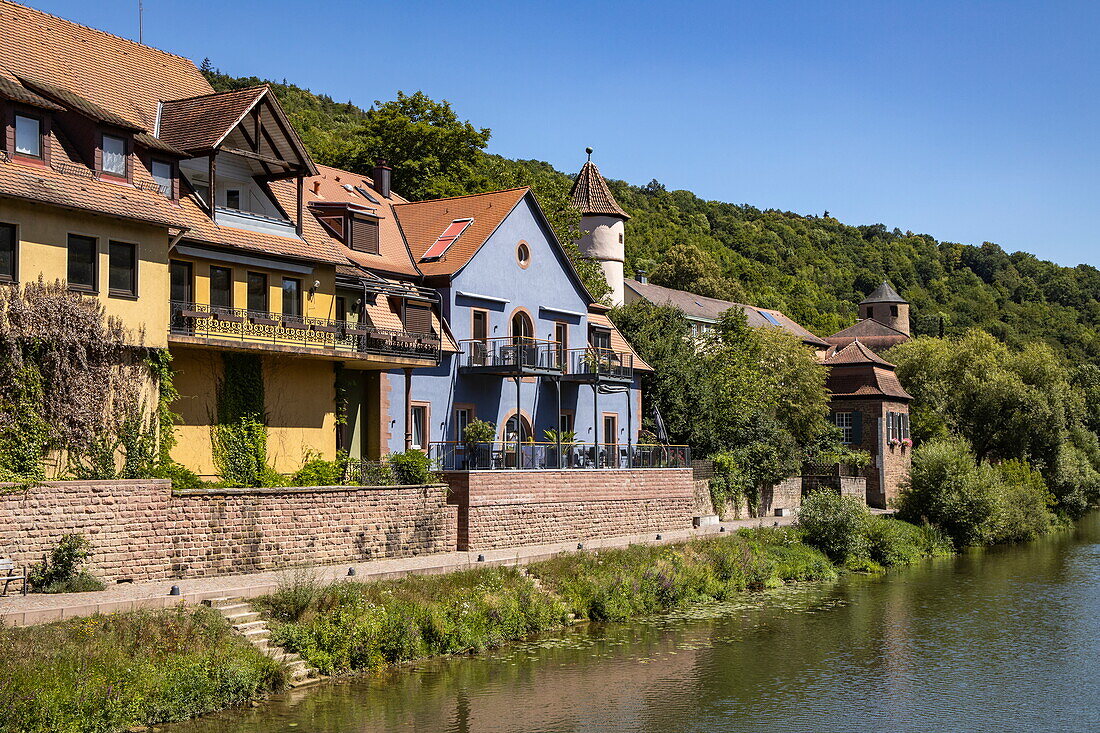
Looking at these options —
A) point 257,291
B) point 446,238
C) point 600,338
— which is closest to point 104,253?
point 257,291

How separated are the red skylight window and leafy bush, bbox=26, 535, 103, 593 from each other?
1768 cm

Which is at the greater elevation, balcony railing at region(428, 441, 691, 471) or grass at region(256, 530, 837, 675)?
balcony railing at region(428, 441, 691, 471)

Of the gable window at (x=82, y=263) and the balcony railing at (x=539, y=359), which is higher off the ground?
the gable window at (x=82, y=263)

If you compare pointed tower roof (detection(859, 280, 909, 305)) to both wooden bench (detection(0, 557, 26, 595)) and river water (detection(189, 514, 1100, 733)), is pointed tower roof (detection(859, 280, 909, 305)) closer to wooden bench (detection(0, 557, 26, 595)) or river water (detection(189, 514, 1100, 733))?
river water (detection(189, 514, 1100, 733))

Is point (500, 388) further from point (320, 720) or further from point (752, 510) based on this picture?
point (320, 720)

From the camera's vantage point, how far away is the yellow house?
78.3 feet

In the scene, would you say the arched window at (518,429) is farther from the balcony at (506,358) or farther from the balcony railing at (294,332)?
the balcony railing at (294,332)

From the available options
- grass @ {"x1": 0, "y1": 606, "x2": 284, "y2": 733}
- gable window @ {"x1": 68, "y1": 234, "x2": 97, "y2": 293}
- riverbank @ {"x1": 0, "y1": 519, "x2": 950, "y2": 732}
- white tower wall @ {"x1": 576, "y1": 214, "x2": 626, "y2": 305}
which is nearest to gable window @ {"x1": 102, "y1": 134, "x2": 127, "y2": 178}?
gable window @ {"x1": 68, "y1": 234, "x2": 97, "y2": 293}

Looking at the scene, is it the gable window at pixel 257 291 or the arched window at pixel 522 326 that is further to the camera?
the arched window at pixel 522 326

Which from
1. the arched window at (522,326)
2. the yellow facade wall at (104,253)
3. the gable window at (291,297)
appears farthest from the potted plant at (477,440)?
the yellow facade wall at (104,253)

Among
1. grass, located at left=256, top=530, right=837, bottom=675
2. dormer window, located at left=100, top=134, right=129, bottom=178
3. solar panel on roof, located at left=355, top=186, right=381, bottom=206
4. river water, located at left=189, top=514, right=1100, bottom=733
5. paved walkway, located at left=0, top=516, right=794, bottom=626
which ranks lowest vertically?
river water, located at left=189, top=514, right=1100, bottom=733

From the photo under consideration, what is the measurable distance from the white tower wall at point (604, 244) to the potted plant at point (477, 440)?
82.8ft

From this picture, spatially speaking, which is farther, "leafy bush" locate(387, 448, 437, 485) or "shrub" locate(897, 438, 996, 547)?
"shrub" locate(897, 438, 996, 547)

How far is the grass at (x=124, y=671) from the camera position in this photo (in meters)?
16.2
